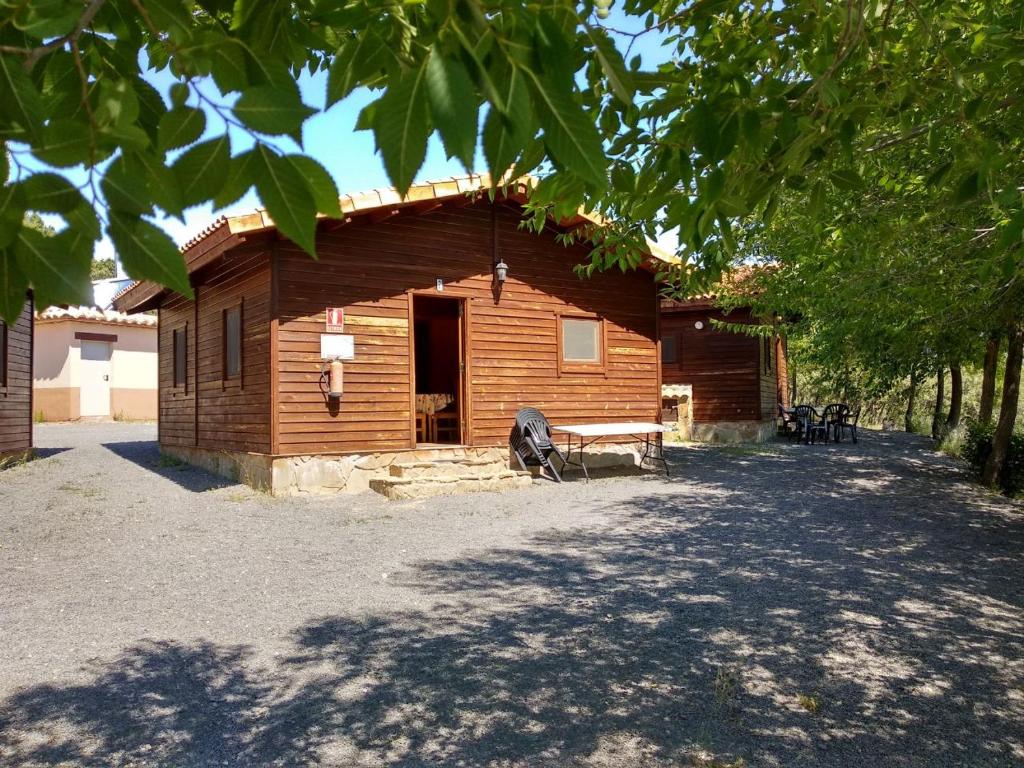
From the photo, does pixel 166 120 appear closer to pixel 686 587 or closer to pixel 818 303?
pixel 686 587

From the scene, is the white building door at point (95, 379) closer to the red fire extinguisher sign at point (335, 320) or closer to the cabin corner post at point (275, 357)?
the cabin corner post at point (275, 357)

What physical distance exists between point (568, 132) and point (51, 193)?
2.03ft

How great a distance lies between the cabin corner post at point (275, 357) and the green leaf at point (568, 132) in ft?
28.4

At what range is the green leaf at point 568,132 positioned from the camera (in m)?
0.89

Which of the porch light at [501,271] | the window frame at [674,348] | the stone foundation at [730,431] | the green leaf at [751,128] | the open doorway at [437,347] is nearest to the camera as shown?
the green leaf at [751,128]

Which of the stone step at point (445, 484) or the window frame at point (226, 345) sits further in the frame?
Result: the window frame at point (226, 345)

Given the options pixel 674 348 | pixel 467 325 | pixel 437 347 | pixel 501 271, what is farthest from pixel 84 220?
pixel 674 348

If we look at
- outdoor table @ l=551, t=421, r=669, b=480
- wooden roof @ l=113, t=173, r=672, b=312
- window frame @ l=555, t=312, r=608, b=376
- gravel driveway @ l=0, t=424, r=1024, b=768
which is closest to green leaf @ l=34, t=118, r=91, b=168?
gravel driveway @ l=0, t=424, r=1024, b=768

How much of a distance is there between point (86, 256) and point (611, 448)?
11.7 m

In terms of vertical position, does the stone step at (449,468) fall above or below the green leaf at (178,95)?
below

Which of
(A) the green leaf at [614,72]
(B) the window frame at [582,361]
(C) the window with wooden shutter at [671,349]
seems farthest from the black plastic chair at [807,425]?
(A) the green leaf at [614,72]

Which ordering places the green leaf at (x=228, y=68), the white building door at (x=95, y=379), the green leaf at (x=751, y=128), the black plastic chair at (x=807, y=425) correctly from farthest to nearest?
the white building door at (x=95, y=379)
the black plastic chair at (x=807, y=425)
the green leaf at (x=751, y=128)
the green leaf at (x=228, y=68)

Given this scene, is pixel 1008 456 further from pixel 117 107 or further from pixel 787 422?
pixel 117 107

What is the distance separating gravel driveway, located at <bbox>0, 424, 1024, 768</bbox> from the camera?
2.86 m
